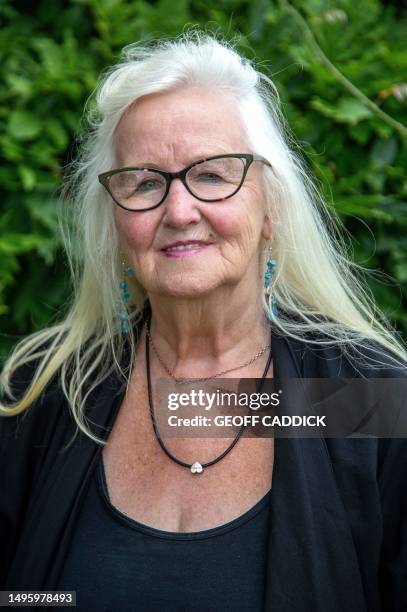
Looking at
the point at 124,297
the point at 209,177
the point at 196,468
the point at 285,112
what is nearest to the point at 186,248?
the point at 209,177

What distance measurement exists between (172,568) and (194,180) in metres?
1.01

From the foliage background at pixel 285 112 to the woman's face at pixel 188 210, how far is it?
0.66 meters

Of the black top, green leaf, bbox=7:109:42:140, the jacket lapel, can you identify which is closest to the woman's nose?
the jacket lapel

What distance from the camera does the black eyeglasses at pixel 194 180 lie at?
2227 millimetres

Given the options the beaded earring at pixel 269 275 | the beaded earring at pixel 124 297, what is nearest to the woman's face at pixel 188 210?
the beaded earring at pixel 269 275

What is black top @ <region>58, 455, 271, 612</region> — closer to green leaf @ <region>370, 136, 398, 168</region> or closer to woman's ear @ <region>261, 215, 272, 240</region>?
woman's ear @ <region>261, 215, 272, 240</region>

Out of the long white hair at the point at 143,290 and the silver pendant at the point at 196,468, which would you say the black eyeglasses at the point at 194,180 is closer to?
the long white hair at the point at 143,290

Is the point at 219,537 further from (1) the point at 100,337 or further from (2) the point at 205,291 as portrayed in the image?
(1) the point at 100,337

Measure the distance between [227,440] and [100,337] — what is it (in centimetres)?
60

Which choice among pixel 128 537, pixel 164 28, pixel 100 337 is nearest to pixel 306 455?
pixel 128 537

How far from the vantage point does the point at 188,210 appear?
2213 millimetres

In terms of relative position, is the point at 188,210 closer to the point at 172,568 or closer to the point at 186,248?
the point at 186,248

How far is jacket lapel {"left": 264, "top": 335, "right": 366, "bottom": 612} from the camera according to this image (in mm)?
1996

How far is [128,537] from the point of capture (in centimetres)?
215
